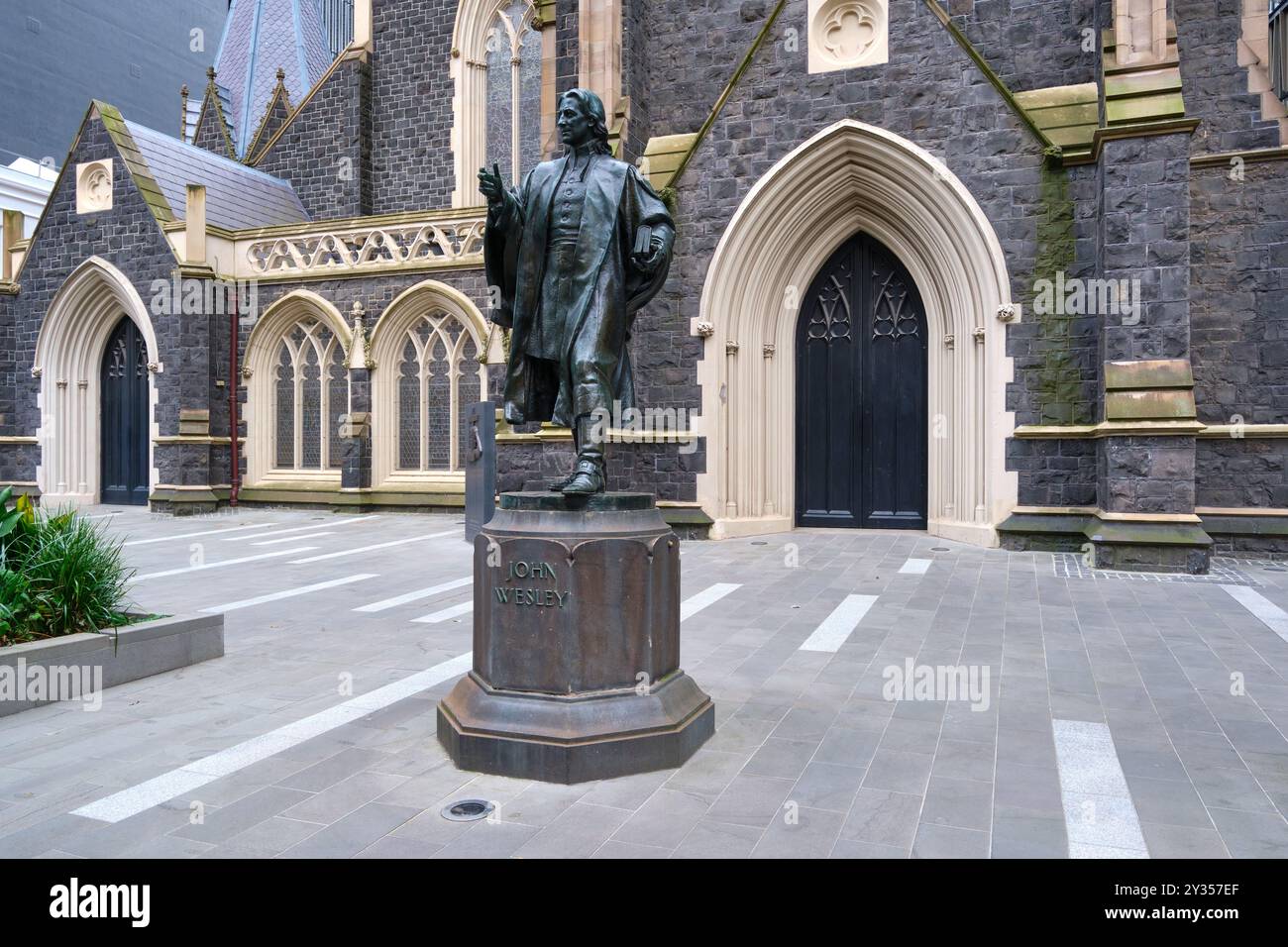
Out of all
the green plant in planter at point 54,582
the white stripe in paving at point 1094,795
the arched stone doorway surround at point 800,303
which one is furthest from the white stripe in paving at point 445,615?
the arched stone doorway surround at point 800,303

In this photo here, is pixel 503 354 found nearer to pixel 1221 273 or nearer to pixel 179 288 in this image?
pixel 179 288

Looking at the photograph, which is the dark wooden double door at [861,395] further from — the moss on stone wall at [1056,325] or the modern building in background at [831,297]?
the moss on stone wall at [1056,325]

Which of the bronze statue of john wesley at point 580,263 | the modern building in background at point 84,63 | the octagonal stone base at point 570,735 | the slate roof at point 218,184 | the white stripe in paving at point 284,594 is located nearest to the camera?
the octagonal stone base at point 570,735

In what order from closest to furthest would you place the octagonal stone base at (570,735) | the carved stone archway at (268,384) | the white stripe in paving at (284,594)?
the octagonal stone base at (570,735), the white stripe in paving at (284,594), the carved stone archway at (268,384)

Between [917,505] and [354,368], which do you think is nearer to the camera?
[917,505]

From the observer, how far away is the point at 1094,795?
362cm

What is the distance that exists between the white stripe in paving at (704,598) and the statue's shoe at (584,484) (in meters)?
3.08

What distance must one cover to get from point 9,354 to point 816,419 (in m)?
17.6

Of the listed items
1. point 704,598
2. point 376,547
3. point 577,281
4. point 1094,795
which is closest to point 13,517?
point 577,281

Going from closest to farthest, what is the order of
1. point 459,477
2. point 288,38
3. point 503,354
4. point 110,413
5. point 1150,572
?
point 1150,572, point 503,354, point 459,477, point 110,413, point 288,38

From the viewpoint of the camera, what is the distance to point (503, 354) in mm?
15625

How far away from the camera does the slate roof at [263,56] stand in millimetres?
27641

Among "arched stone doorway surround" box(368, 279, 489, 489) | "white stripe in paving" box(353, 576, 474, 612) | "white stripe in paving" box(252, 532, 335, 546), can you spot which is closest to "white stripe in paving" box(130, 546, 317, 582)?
"white stripe in paving" box(252, 532, 335, 546)

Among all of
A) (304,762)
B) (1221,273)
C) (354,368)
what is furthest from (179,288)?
(1221,273)
